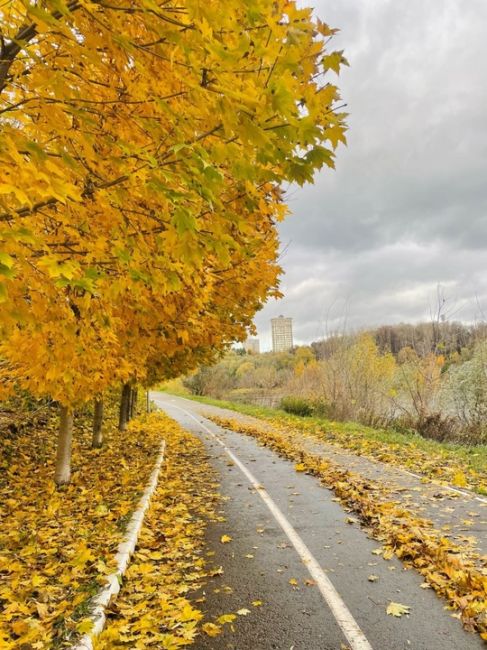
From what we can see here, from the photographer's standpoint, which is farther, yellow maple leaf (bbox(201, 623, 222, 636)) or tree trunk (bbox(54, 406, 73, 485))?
tree trunk (bbox(54, 406, 73, 485))

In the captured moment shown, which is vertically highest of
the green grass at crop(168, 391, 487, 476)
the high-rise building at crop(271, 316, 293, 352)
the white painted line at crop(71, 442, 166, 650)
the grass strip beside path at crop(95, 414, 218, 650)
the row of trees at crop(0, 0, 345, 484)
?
the high-rise building at crop(271, 316, 293, 352)

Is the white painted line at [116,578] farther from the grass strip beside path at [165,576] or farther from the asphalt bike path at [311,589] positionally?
the asphalt bike path at [311,589]

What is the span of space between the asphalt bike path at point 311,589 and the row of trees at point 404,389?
1000 cm

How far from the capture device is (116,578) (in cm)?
416

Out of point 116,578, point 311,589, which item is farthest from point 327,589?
point 116,578

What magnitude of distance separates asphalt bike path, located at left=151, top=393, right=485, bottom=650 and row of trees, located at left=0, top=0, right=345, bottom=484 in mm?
2731

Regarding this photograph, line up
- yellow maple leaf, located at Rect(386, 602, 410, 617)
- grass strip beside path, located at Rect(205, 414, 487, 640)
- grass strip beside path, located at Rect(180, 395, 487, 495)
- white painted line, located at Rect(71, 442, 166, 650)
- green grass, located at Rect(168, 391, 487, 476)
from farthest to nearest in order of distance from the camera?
1. green grass, located at Rect(168, 391, 487, 476)
2. grass strip beside path, located at Rect(180, 395, 487, 495)
3. grass strip beside path, located at Rect(205, 414, 487, 640)
4. yellow maple leaf, located at Rect(386, 602, 410, 617)
5. white painted line, located at Rect(71, 442, 166, 650)

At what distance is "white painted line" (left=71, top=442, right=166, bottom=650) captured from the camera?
10.4 feet

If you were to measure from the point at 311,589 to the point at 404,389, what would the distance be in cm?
1411

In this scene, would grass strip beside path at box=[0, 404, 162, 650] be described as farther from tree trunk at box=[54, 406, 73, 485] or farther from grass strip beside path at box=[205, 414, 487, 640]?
grass strip beside path at box=[205, 414, 487, 640]

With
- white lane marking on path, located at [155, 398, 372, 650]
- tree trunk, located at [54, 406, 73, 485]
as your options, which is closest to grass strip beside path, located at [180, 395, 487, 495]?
white lane marking on path, located at [155, 398, 372, 650]

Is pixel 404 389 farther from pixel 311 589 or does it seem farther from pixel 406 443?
pixel 311 589

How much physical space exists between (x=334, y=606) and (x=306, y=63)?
408 cm

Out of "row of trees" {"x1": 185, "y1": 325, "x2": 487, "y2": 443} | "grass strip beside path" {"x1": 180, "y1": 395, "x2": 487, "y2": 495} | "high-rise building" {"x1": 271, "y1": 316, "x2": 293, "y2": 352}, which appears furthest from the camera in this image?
"high-rise building" {"x1": 271, "y1": 316, "x2": 293, "y2": 352}
